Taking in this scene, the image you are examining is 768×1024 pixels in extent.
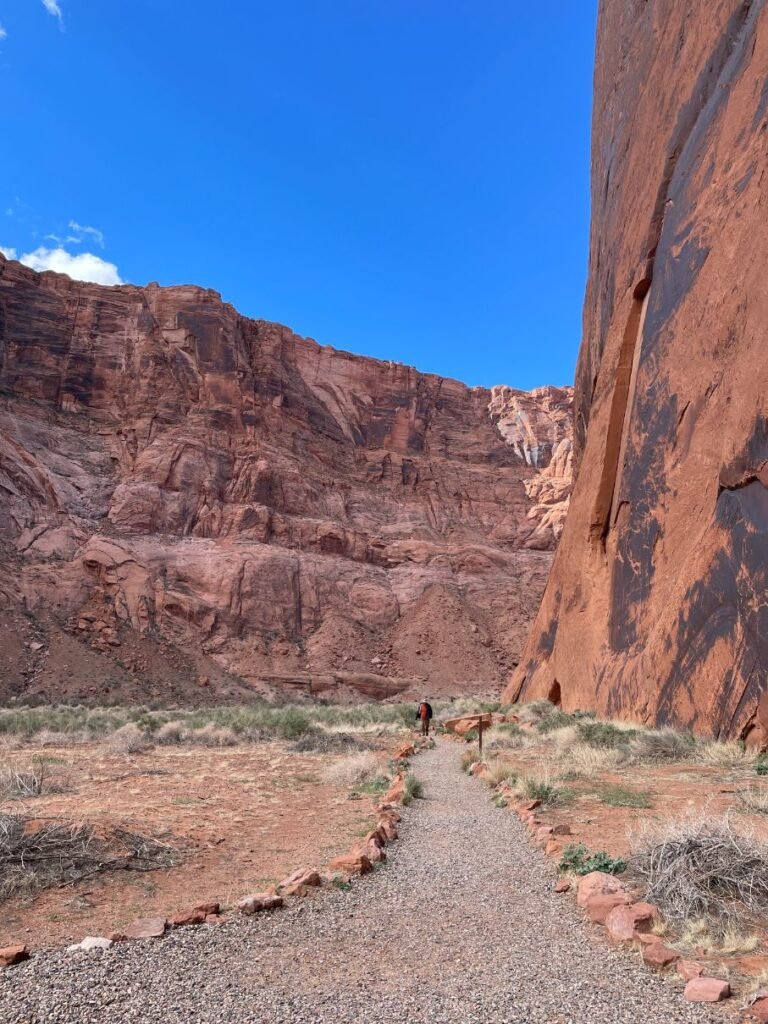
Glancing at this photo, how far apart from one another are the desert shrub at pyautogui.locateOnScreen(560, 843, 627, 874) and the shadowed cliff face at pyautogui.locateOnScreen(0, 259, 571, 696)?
36.2 metres

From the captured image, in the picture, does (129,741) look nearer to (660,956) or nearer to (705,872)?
(705,872)

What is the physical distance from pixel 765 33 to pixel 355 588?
42127 mm

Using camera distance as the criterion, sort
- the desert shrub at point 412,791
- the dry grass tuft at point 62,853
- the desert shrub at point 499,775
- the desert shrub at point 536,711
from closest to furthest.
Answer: the dry grass tuft at point 62,853 → the desert shrub at point 412,791 → the desert shrub at point 499,775 → the desert shrub at point 536,711

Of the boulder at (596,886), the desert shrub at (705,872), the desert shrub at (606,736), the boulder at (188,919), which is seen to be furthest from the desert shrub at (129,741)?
the desert shrub at (705,872)

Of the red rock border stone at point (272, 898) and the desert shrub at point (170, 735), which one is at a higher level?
the red rock border stone at point (272, 898)

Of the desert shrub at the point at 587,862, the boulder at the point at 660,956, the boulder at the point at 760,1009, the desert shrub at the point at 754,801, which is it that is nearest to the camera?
the boulder at the point at 760,1009

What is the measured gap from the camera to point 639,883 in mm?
5043

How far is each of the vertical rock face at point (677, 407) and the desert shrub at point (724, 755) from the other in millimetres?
599

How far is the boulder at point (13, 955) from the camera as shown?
3703 millimetres

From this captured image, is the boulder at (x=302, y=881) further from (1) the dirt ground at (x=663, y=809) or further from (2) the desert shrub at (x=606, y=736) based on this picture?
(2) the desert shrub at (x=606, y=736)

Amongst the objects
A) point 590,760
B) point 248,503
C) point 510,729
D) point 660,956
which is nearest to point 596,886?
point 660,956

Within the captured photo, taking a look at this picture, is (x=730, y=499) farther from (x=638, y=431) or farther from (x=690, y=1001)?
(x=690, y=1001)

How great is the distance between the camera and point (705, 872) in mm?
4766

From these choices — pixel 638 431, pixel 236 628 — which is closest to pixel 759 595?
pixel 638 431
